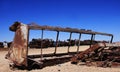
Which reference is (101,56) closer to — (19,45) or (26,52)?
(26,52)

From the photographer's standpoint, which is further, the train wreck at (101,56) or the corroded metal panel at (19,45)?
the train wreck at (101,56)

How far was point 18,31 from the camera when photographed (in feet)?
37.0

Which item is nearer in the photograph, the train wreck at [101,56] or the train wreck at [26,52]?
the train wreck at [26,52]

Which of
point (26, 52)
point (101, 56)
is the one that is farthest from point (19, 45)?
point (101, 56)

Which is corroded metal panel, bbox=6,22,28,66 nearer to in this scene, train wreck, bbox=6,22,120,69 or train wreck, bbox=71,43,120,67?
train wreck, bbox=6,22,120,69

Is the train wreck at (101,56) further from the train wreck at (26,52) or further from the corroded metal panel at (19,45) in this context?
the corroded metal panel at (19,45)

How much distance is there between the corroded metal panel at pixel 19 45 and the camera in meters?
10.4

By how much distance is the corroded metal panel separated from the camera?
10.4 metres

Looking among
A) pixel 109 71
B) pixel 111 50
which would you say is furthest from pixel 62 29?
pixel 109 71

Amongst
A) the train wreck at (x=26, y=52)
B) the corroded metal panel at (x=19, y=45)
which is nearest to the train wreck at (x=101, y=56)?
the train wreck at (x=26, y=52)

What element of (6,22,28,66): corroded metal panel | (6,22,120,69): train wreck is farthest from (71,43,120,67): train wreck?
(6,22,28,66): corroded metal panel

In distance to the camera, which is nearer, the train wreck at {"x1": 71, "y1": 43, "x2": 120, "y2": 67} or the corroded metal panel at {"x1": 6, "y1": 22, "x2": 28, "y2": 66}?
the corroded metal panel at {"x1": 6, "y1": 22, "x2": 28, "y2": 66}

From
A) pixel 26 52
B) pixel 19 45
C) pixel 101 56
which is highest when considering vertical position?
pixel 19 45

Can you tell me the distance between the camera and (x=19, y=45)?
1088cm
